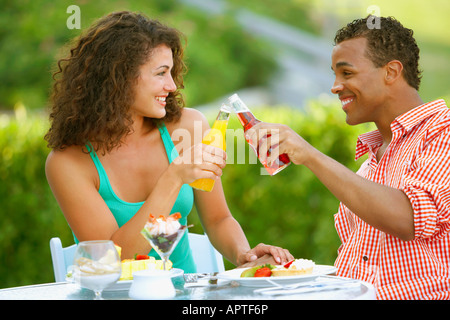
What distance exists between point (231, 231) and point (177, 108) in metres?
0.66

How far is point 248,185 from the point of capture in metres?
4.71

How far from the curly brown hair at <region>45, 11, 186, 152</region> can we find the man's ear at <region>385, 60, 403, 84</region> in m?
→ 1.03

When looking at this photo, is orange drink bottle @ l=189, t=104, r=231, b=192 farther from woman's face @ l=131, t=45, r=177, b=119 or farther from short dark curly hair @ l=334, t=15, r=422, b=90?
short dark curly hair @ l=334, t=15, r=422, b=90

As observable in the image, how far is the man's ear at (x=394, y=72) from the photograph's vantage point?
8.40 feet

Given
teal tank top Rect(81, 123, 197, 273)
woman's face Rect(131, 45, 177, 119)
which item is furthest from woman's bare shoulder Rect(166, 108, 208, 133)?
woman's face Rect(131, 45, 177, 119)

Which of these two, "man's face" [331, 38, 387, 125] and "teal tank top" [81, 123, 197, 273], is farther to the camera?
"teal tank top" [81, 123, 197, 273]

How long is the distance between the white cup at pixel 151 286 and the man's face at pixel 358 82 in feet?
3.73

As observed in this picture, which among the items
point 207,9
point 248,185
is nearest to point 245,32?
point 207,9

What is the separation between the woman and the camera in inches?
111

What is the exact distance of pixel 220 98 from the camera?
11.1 metres

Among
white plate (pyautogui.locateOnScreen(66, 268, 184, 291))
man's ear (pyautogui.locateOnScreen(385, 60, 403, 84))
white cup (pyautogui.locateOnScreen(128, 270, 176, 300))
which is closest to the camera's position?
white cup (pyautogui.locateOnScreen(128, 270, 176, 300))

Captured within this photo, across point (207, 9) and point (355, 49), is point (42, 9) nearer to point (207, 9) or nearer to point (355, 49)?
point (207, 9)

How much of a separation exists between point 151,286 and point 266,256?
2.02 feet

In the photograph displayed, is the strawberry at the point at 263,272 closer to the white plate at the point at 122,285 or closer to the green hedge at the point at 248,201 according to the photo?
the white plate at the point at 122,285
